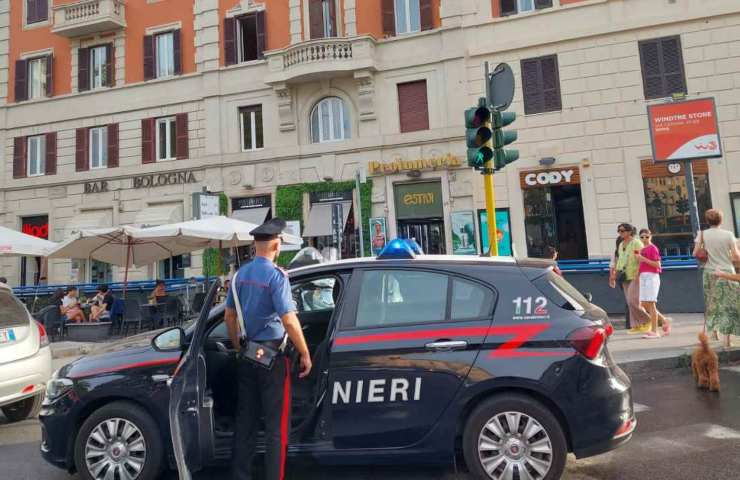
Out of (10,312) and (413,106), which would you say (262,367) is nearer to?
(10,312)

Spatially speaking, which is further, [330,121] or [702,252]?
[330,121]

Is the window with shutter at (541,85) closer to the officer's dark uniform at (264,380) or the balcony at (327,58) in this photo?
the balcony at (327,58)

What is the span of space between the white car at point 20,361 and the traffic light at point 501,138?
6050mm

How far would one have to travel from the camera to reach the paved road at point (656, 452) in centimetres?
375

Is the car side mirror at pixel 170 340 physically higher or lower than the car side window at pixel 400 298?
lower

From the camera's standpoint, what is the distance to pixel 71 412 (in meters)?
3.75

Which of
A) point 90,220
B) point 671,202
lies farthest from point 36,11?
point 671,202

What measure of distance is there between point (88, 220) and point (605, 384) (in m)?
22.1

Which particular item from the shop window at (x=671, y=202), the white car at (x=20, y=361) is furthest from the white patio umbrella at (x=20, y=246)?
the shop window at (x=671, y=202)

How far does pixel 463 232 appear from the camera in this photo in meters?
17.6

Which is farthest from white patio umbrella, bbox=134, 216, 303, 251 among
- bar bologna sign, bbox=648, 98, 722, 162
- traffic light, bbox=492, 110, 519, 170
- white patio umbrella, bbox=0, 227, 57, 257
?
bar bologna sign, bbox=648, 98, 722, 162

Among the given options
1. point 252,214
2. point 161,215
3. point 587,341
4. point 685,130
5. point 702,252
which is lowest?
point 587,341

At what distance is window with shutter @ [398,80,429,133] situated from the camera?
60.6 ft

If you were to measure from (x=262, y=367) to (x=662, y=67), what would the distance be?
1751cm
